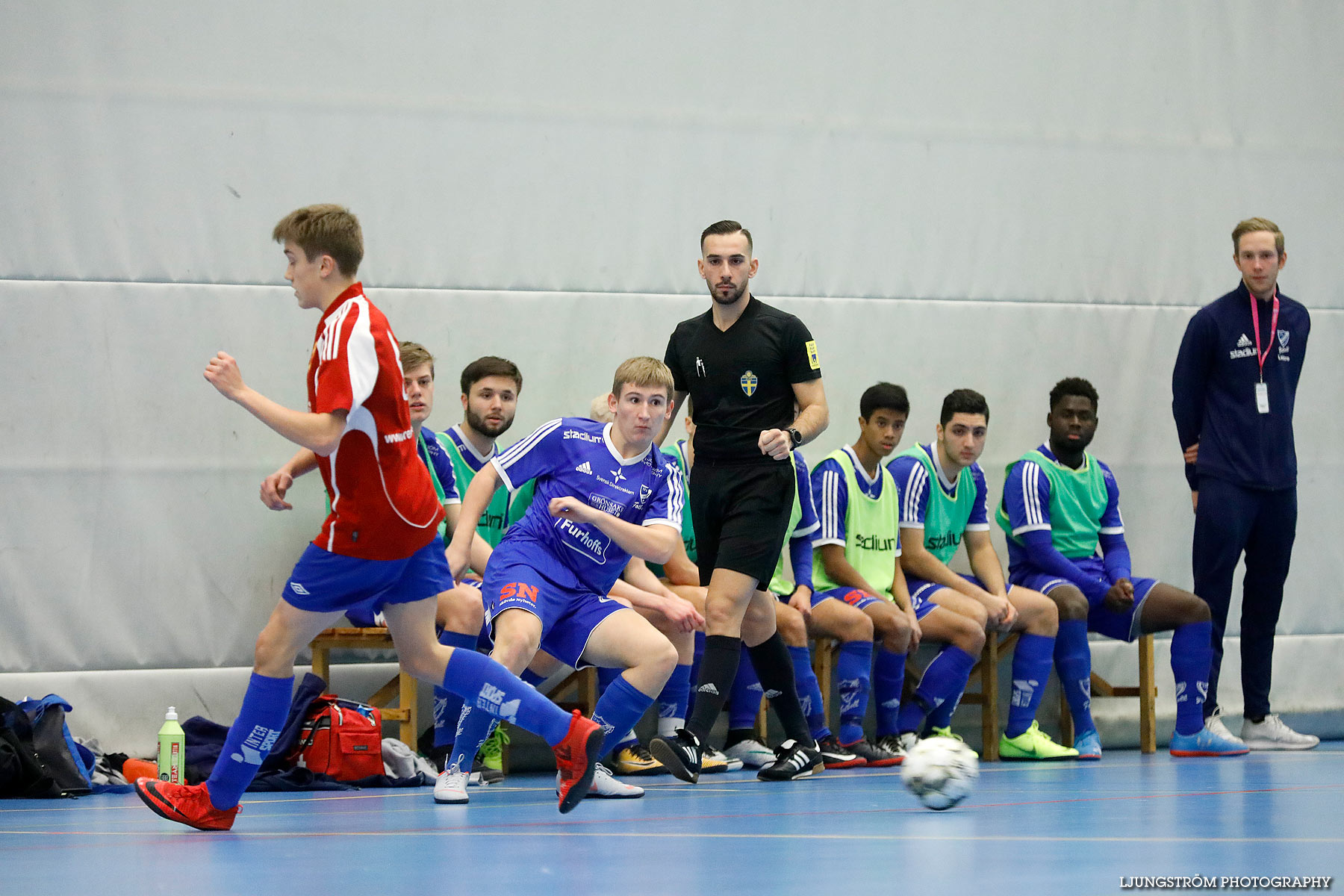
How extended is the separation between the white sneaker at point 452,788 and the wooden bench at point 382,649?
115 cm

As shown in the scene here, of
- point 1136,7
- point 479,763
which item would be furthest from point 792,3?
point 479,763

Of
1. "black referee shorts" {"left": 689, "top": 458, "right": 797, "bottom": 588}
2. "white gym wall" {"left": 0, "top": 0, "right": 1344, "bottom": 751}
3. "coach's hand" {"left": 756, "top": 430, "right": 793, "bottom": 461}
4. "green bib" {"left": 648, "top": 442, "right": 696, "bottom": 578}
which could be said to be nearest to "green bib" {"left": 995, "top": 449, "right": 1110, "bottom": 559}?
"white gym wall" {"left": 0, "top": 0, "right": 1344, "bottom": 751}

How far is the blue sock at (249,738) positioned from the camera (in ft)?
12.7

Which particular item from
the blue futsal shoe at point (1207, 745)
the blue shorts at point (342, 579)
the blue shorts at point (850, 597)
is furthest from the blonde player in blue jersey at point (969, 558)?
the blue shorts at point (342, 579)

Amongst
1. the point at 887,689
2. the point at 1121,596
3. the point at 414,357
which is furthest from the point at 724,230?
the point at 1121,596

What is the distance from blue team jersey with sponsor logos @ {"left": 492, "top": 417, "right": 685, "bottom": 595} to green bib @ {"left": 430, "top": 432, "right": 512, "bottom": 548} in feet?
3.52

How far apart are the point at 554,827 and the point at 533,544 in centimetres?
136

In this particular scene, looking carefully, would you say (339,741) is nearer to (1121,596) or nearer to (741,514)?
(741,514)

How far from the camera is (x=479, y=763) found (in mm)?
6215

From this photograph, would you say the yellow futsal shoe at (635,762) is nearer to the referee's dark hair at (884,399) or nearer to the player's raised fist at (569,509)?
the player's raised fist at (569,509)

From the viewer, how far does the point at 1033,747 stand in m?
6.95

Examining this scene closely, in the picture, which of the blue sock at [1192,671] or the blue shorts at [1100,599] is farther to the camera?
the blue shorts at [1100,599]

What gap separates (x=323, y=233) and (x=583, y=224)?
3.40 meters

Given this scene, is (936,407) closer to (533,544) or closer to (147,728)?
(533,544)
